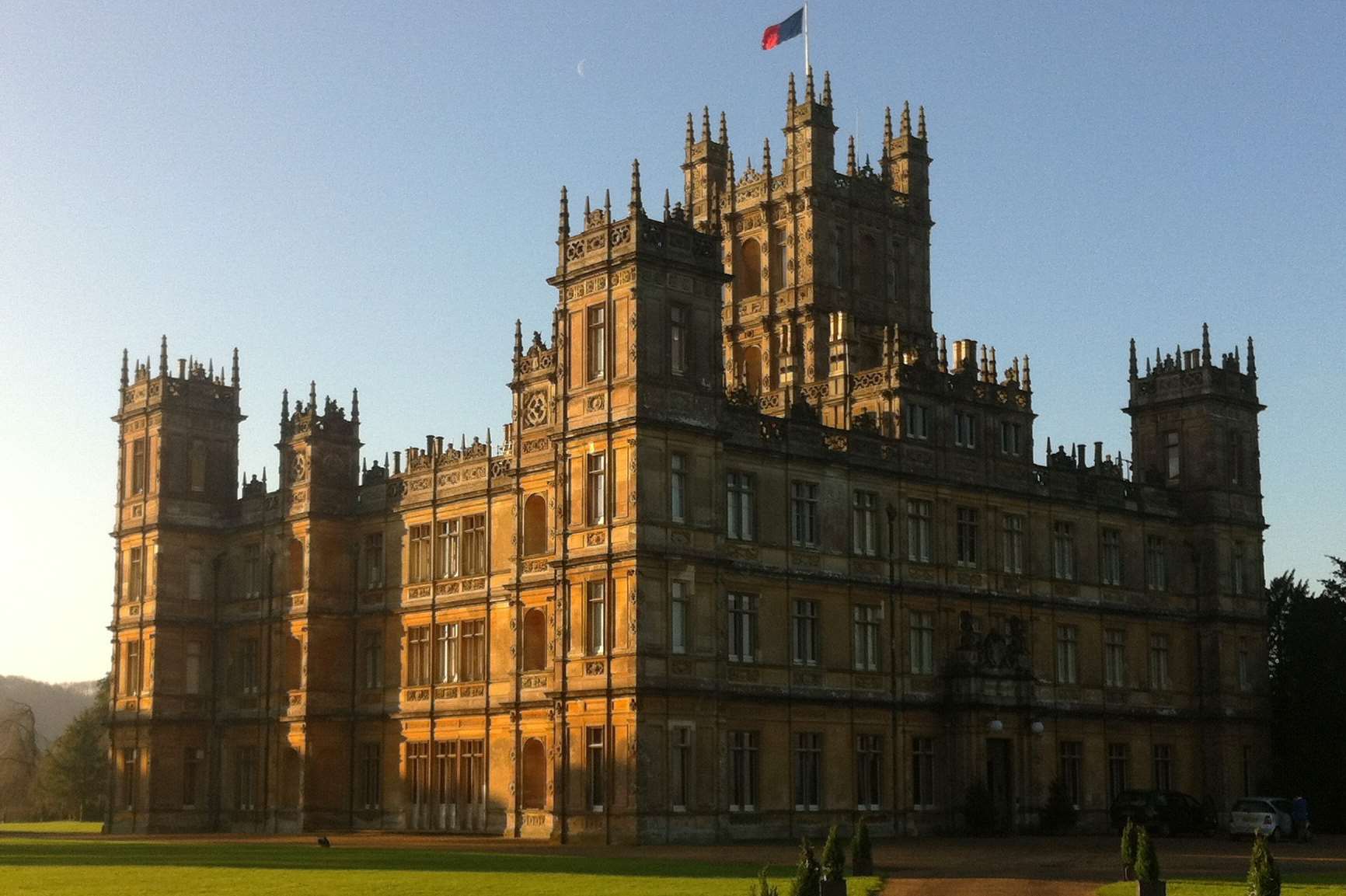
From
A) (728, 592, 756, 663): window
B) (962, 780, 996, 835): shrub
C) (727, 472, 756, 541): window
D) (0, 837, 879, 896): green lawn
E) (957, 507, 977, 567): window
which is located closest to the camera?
(0, 837, 879, 896): green lawn

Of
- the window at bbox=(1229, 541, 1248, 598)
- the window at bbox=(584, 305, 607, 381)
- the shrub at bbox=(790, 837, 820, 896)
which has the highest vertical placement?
the window at bbox=(584, 305, 607, 381)

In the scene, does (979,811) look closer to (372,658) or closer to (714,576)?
(714,576)

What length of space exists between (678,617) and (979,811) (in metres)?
13.2

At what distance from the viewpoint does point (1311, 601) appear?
241ft

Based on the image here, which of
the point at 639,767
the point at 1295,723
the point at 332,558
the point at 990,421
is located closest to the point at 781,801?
the point at 639,767

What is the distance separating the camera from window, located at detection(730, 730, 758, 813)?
176 feet

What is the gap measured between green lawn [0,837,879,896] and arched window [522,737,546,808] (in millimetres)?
11007

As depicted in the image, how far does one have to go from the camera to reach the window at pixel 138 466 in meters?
72.2

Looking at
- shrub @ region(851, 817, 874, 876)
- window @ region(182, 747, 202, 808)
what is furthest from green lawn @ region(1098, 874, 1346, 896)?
window @ region(182, 747, 202, 808)

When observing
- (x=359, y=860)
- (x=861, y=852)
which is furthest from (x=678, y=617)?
(x=861, y=852)

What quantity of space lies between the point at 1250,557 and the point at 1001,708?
1567cm

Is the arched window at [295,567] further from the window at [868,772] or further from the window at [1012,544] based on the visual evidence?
the window at [1012,544]

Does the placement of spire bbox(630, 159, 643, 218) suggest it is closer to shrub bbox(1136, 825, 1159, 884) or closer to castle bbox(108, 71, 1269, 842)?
castle bbox(108, 71, 1269, 842)

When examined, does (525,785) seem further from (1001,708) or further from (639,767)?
(1001,708)
